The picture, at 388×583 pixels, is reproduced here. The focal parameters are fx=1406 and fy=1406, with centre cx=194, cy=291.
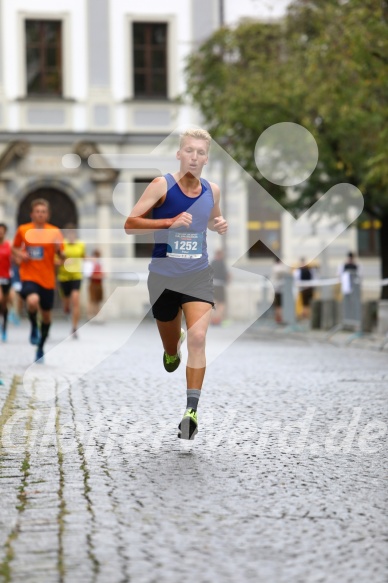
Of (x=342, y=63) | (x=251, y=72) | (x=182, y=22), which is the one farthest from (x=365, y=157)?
(x=182, y=22)

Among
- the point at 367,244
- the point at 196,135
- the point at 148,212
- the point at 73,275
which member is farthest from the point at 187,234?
the point at 367,244

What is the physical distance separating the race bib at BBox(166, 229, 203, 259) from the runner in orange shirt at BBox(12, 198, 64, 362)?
22.4 feet

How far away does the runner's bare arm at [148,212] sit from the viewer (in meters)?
7.69

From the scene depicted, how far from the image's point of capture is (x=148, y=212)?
7812mm

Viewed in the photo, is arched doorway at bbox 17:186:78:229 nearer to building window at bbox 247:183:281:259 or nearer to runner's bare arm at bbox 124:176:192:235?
building window at bbox 247:183:281:259

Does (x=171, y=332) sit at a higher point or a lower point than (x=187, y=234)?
lower

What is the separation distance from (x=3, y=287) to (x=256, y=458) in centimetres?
1365

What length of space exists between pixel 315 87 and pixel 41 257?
33.1 feet

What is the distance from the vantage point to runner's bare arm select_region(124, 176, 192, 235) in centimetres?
769

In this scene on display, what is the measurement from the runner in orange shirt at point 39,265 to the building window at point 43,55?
68.6ft

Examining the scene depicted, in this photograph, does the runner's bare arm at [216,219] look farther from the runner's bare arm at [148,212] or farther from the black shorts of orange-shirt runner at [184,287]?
the runner's bare arm at [148,212]

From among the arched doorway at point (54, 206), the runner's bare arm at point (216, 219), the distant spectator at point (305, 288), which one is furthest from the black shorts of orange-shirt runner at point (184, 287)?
the arched doorway at point (54, 206)

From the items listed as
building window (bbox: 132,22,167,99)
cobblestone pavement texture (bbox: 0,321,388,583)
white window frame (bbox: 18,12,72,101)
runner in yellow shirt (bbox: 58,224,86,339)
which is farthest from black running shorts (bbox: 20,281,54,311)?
building window (bbox: 132,22,167,99)

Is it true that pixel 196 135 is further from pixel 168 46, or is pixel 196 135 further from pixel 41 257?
pixel 168 46
